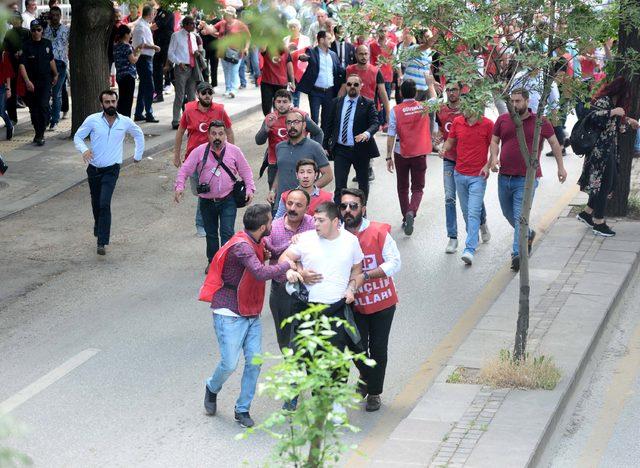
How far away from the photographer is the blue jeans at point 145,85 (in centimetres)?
2177

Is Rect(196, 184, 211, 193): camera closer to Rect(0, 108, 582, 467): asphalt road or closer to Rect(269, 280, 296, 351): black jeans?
Rect(0, 108, 582, 467): asphalt road

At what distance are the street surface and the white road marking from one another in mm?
3881

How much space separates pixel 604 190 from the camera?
13914mm

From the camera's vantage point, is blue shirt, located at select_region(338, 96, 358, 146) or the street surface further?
blue shirt, located at select_region(338, 96, 358, 146)

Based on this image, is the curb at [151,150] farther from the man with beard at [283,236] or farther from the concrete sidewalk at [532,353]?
the man with beard at [283,236]

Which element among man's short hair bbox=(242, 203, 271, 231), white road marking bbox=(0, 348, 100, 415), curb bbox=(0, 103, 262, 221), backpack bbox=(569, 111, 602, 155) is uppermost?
man's short hair bbox=(242, 203, 271, 231)

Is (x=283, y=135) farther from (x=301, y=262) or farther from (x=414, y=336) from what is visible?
(x=301, y=262)

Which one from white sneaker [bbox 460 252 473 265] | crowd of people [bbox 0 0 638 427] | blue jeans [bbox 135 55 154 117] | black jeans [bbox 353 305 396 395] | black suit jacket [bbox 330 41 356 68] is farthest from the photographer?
blue jeans [bbox 135 55 154 117]

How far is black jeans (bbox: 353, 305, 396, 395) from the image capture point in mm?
8836

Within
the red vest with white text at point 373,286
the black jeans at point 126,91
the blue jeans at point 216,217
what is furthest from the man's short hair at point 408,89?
the black jeans at point 126,91

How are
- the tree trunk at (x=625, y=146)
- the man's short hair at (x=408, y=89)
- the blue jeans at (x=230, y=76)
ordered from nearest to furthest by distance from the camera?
the man's short hair at (x=408, y=89) < the tree trunk at (x=625, y=146) < the blue jeans at (x=230, y=76)

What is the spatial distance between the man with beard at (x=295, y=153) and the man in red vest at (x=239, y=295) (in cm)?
358

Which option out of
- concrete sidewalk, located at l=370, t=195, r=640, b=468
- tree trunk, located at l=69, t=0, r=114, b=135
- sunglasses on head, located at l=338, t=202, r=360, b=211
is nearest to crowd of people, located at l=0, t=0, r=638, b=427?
sunglasses on head, located at l=338, t=202, r=360, b=211

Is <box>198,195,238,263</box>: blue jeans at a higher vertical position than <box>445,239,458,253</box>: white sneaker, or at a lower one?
higher
